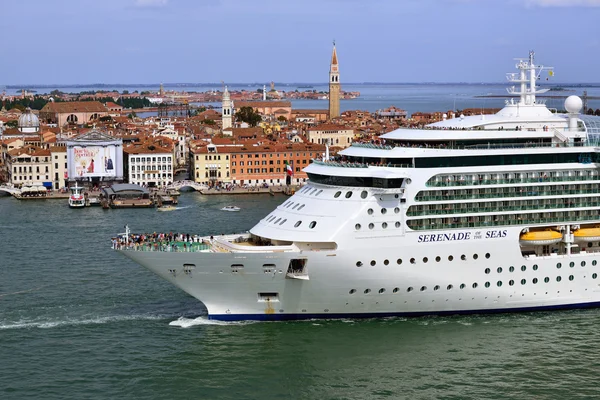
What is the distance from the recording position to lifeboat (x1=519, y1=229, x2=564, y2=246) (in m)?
19.1

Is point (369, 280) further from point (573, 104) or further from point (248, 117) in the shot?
point (248, 117)

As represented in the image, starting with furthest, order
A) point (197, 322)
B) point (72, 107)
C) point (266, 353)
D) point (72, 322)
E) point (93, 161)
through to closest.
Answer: point (72, 107)
point (93, 161)
point (72, 322)
point (197, 322)
point (266, 353)

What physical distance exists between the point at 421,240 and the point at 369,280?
1288 millimetres

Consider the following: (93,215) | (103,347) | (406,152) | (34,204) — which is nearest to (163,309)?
(103,347)

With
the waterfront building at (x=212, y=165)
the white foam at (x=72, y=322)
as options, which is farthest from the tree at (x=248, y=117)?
the white foam at (x=72, y=322)

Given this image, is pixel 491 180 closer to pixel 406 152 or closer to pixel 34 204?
pixel 406 152

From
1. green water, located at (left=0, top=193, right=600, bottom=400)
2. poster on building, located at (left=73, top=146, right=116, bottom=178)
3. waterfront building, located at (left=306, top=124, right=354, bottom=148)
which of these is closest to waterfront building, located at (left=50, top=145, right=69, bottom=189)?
poster on building, located at (left=73, top=146, right=116, bottom=178)

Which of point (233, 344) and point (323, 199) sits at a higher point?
point (323, 199)

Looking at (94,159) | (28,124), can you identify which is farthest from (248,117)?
(94,159)

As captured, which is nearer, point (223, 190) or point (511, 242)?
point (511, 242)

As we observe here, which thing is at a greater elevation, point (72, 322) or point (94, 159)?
point (94, 159)

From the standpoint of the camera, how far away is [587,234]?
63.6 feet

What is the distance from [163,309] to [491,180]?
7286 mm

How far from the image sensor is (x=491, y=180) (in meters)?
19.2
